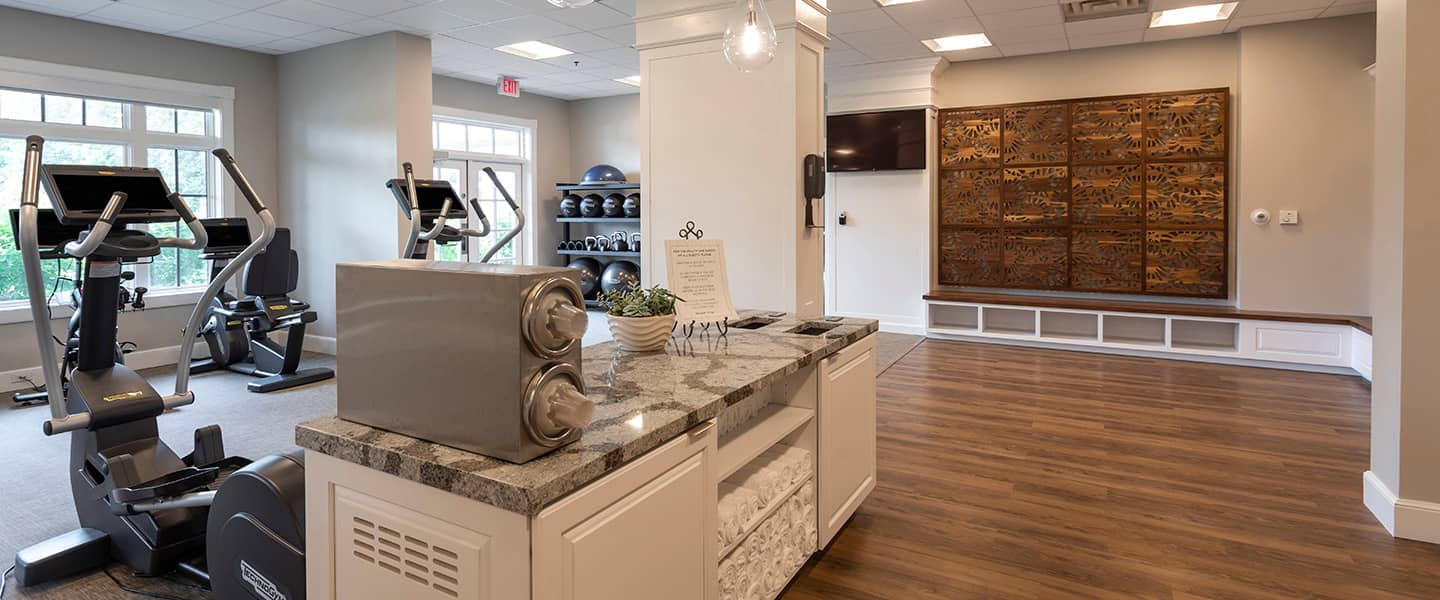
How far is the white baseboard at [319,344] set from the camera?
6791mm

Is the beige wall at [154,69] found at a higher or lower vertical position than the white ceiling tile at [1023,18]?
lower

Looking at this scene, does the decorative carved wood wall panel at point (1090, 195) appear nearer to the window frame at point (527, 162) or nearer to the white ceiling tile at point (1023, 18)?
the white ceiling tile at point (1023, 18)

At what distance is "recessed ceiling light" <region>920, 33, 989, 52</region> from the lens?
6632mm

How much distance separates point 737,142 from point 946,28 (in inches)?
122

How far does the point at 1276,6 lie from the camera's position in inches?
219

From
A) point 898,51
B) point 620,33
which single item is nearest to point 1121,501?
point 898,51

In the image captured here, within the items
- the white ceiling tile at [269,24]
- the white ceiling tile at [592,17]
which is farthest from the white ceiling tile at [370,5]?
the white ceiling tile at [592,17]

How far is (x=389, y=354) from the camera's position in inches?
56.2

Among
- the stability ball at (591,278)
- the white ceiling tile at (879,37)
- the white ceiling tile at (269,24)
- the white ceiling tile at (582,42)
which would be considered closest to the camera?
the white ceiling tile at (269,24)

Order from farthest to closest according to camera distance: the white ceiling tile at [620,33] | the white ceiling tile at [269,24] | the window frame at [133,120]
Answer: the white ceiling tile at [620,33] < the white ceiling tile at [269,24] < the window frame at [133,120]

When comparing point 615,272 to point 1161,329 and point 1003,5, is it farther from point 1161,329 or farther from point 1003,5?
point 1161,329

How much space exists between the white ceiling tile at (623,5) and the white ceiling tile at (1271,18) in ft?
15.0

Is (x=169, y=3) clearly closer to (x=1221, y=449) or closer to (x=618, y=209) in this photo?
(x=618, y=209)

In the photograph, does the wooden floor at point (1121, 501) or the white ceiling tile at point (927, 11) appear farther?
the white ceiling tile at point (927, 11)
